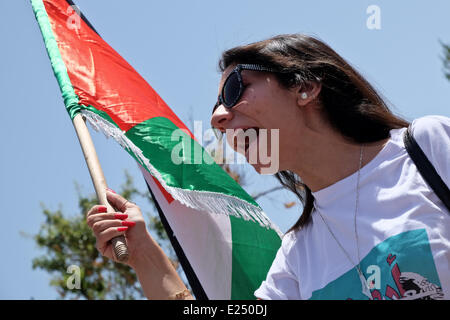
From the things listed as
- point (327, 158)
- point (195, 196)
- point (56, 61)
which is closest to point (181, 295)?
point (195, 196)

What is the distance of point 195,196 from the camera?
333 cm

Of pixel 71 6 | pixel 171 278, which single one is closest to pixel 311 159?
pixel 171 278

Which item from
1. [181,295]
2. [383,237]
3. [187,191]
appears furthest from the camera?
[187,191]

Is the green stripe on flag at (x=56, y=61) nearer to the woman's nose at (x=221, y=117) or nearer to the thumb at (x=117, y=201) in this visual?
the thumb at (x=117, y=201)

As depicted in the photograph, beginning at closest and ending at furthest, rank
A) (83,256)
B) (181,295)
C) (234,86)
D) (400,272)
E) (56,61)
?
(400,272) < (234,86) < (181,295) < (56,61) < (83,256)

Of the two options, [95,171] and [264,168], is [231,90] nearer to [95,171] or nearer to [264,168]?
[264,168]

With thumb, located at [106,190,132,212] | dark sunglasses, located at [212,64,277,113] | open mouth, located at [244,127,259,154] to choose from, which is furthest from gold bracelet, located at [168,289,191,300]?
dark sunglasses, located at [212,64,277,113]

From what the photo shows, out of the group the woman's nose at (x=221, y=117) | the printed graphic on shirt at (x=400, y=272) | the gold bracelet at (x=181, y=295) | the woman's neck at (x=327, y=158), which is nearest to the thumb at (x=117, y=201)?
the gold bracelet at (x=181, y=295)

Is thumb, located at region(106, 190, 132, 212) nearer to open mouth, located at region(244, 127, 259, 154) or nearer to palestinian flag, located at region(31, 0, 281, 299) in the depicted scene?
palestinian flag, located at region(31, 0, 281, 299)

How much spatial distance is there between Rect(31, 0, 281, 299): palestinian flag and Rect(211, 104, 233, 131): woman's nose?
0.62 m

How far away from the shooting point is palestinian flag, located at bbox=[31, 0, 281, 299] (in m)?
3.39

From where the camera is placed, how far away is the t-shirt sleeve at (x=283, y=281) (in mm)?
2604

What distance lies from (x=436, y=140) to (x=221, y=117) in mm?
862
